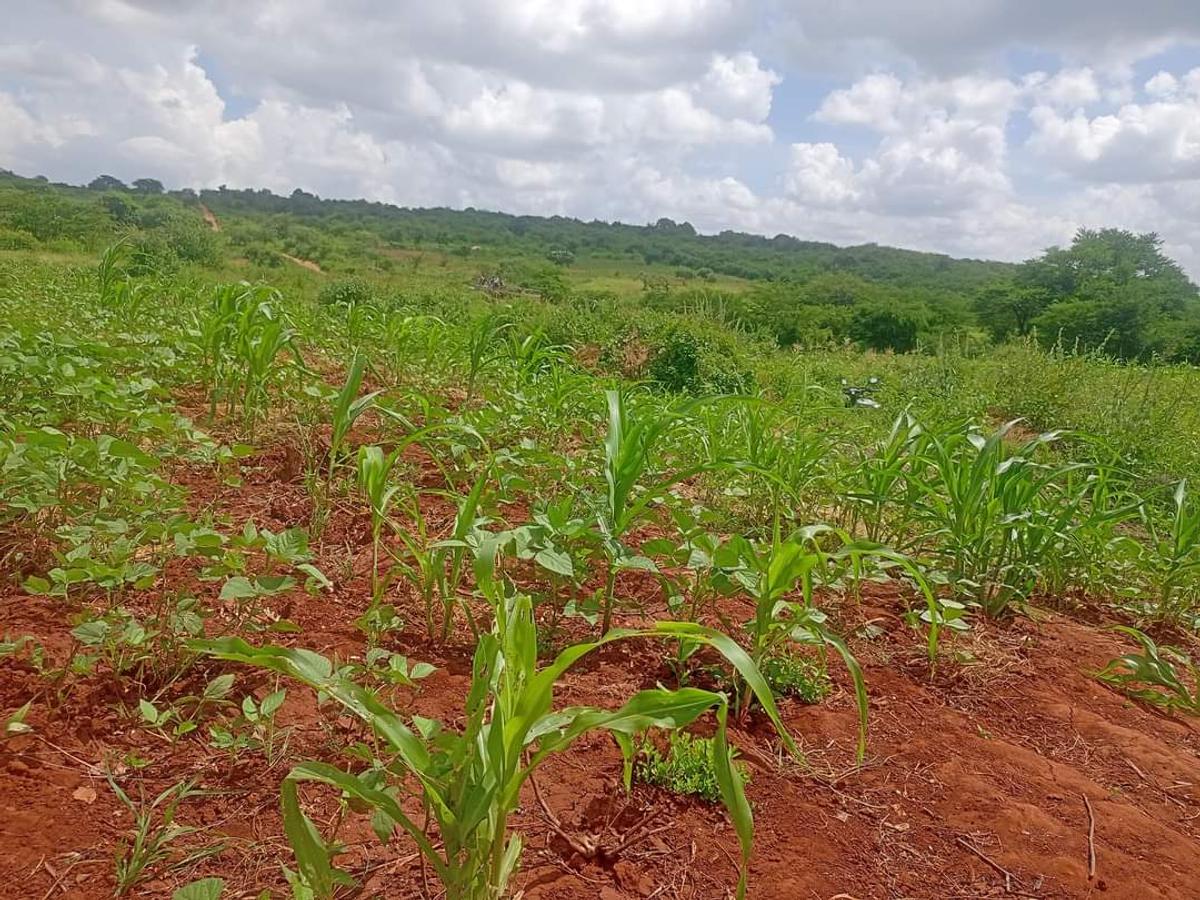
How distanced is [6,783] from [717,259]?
260 feet

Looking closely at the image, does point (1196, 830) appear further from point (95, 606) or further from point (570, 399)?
point (570, 399)

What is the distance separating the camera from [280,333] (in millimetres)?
3273

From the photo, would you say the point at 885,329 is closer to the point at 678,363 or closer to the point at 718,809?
the point at 678,363

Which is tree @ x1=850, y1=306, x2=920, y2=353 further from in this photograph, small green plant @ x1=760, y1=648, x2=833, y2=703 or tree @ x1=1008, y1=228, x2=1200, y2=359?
small green plant @ x1=760, y1=648, x2=833, y2=703

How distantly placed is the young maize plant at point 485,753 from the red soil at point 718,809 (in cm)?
19

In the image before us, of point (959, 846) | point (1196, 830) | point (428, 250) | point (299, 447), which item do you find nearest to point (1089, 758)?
point (1196, 830)

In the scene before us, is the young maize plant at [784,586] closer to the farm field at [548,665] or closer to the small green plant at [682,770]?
the farm field at [548,665]

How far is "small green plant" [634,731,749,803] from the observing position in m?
1.47

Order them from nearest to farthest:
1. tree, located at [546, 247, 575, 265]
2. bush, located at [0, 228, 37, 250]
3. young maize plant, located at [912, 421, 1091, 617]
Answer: young maize plant, located at [912, 421, 1091, 617], bush, located at [0, 228, 37, 250], tree, located at [546, 247, 575, 265]

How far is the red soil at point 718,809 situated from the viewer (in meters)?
1.23

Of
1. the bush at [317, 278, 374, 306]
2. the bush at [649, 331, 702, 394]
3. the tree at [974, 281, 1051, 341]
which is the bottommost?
the bush at [649, 331, 702, 394]

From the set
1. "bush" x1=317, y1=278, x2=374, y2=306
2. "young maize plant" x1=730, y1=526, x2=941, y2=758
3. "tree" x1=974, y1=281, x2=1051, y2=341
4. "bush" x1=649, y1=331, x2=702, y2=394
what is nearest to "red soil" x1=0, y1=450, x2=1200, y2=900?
"young maize plant" x1=730, y1=526, x2=941, y2=758

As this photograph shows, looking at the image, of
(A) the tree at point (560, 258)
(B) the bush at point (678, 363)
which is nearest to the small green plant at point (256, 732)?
(B) the bush at point (678, 363)

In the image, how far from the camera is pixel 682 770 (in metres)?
1.48
